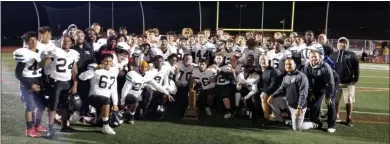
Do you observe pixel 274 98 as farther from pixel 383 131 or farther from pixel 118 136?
pixel 118 136

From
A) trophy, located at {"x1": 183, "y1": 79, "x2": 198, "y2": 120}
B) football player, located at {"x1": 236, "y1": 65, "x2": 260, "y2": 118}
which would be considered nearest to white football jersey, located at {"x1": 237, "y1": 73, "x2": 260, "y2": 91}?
football player, located at {"x1": 236, "y1": 65, "x2": 260, "y2": 118}

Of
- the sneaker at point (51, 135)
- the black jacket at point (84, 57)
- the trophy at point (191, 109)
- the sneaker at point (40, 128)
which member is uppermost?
the black jacket at point (84, 57)

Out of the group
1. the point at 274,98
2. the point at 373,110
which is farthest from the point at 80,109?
the point at 373,110

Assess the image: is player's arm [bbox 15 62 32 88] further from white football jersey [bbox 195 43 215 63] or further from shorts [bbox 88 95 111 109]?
white football jersey [bbox 195 43 215 63]

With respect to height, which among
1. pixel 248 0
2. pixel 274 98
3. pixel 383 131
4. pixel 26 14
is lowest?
pixel 383 131

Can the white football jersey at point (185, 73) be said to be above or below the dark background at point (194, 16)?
below

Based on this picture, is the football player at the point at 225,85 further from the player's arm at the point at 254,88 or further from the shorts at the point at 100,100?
the shorts at the point at 100,100

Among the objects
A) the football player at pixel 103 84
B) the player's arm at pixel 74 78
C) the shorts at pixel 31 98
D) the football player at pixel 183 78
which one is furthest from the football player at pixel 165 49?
the shorts at pixel 31 98

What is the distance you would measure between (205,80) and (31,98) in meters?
2.94

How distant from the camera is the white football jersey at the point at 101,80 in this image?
497 centimetres

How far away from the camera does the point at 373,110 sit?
→ 7.50 meters

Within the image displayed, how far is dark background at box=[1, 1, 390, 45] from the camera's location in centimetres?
868

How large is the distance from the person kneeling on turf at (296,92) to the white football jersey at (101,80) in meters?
2.49

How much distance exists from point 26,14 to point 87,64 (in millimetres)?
4205
